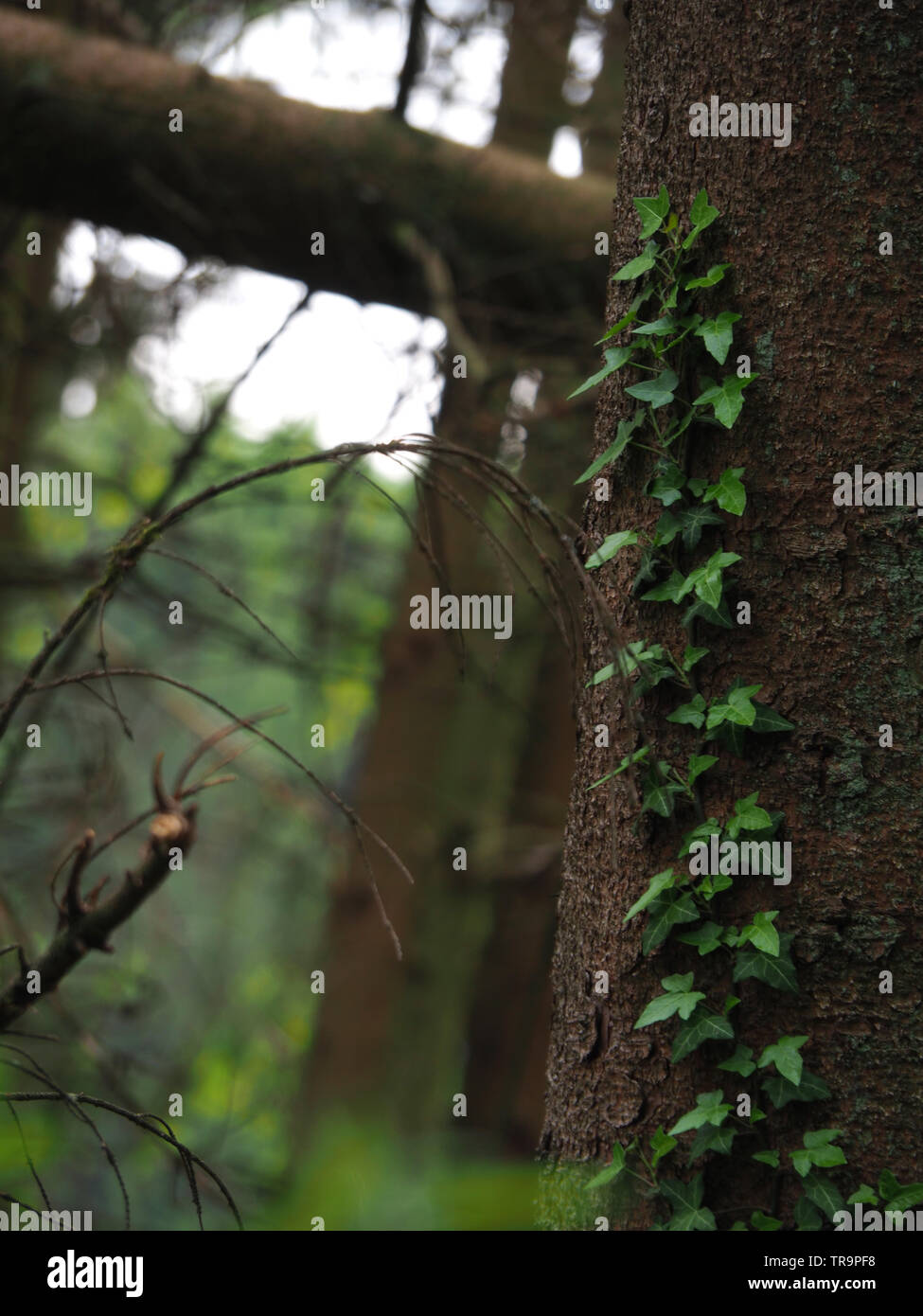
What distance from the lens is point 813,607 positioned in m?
1.49

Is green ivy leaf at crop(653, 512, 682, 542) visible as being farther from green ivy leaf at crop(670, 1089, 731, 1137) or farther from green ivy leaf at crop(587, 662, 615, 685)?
green ivy leaf at crop(670, 1089, 731, 1137)

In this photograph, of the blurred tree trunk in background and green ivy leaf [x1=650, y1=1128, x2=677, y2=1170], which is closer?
green ivy leaf [x1=650, y1=1128, x2=677, y2=1170]

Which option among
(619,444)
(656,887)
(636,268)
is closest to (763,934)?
(656,887)

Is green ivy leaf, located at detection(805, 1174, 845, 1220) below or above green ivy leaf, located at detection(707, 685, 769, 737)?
below

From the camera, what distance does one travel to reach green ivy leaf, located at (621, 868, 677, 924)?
4.91 feet

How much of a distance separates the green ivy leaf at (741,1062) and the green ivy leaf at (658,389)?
921 millimetres

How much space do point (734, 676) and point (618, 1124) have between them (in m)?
0.67

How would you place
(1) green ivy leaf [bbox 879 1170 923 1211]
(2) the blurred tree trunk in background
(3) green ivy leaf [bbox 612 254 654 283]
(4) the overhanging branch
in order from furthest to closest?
(2) the blurred tree trunk in background → (4) the overhanging branch → (3) green ivy leaf [bbox 612 254 654 283] → (1) green ivy leaf [bbox 879 1170 923 1211]

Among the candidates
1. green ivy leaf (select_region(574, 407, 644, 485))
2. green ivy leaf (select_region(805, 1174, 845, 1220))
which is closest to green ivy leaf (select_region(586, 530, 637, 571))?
green ivy leaf (select_region(574, 407, 644, 485))

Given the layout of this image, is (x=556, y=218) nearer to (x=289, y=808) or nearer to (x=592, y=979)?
(x=592, y=979)

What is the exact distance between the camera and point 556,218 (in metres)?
3.80

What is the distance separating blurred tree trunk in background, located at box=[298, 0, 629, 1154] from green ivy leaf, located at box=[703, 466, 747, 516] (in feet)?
11.5

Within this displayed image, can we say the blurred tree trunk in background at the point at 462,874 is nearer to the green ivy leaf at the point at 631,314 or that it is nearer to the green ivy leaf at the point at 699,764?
the green ivy leaf at the point at 631,314

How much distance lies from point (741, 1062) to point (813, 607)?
64cm
